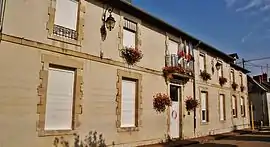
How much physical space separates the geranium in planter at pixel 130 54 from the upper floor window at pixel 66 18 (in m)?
2.11

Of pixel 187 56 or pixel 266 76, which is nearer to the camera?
pixel 187 56

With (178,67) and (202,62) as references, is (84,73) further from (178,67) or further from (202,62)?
(202,62)

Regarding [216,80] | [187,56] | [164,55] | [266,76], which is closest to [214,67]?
[216,80]

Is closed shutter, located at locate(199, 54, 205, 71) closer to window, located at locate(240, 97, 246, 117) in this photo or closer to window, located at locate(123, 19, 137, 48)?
window, located at locate(123, 19, 137, 48)

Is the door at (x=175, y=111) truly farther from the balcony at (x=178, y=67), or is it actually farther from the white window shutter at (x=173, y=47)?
the white window shutter at (x=173, y=47)

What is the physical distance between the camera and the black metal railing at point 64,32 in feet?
24.9

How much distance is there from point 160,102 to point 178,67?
2.28 m

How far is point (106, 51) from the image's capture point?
899 centimetres

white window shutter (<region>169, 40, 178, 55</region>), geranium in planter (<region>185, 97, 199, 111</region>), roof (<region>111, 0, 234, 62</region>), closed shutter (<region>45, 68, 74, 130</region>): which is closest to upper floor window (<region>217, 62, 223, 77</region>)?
roof (<region>111, 0, 234, 62</region>)

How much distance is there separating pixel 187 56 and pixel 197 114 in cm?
304

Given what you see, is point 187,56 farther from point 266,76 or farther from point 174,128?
point 266,76

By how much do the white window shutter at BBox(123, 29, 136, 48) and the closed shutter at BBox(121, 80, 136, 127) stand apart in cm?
139

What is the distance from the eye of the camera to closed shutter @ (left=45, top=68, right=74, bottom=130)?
7.21 metres

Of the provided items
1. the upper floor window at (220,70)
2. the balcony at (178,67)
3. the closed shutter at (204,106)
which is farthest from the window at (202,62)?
the upper floor window at (220,70)
